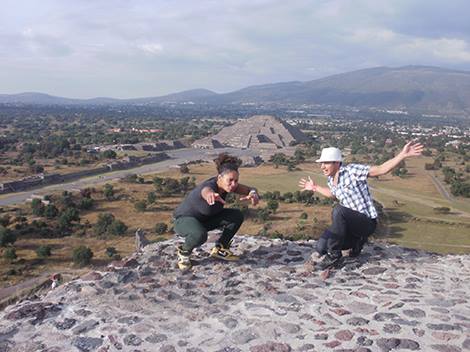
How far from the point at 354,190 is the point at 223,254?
180cm

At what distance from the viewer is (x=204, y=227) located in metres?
5.83

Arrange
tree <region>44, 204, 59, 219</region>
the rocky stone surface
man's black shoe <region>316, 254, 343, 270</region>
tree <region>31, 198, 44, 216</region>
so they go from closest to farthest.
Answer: the rocky stone surface → man's black shoe <region>316, 254, 343, 270</region> → tree <region>44, 204, 59, 219</region> → tree <region>31, 198, 44, 216</region>

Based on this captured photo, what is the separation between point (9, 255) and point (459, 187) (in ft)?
98.0

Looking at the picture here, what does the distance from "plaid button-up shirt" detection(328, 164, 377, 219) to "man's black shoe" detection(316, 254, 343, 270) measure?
63cm

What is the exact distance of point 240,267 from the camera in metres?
5.93

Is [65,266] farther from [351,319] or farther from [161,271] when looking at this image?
[351,319]

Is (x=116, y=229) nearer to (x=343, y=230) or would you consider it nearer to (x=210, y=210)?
(x=210, y=210)

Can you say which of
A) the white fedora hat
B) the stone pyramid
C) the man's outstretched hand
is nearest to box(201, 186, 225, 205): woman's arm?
the white fedora hat

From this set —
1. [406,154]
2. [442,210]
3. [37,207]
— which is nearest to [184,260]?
[406,154]

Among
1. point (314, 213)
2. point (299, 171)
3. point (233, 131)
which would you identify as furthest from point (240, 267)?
point (233, 131)

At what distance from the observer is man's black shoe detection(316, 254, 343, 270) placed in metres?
5.80

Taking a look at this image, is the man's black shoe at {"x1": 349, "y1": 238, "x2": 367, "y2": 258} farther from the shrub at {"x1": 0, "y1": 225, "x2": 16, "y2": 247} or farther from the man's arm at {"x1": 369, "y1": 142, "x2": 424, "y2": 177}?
the shrub at {"x1": 0, "y1": 225, "x2": 16, "y2": 247}

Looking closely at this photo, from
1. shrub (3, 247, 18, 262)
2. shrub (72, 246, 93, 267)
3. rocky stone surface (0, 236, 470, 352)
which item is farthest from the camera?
shrub (3, 247, 18, 262)

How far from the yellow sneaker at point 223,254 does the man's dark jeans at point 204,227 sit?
65mm
